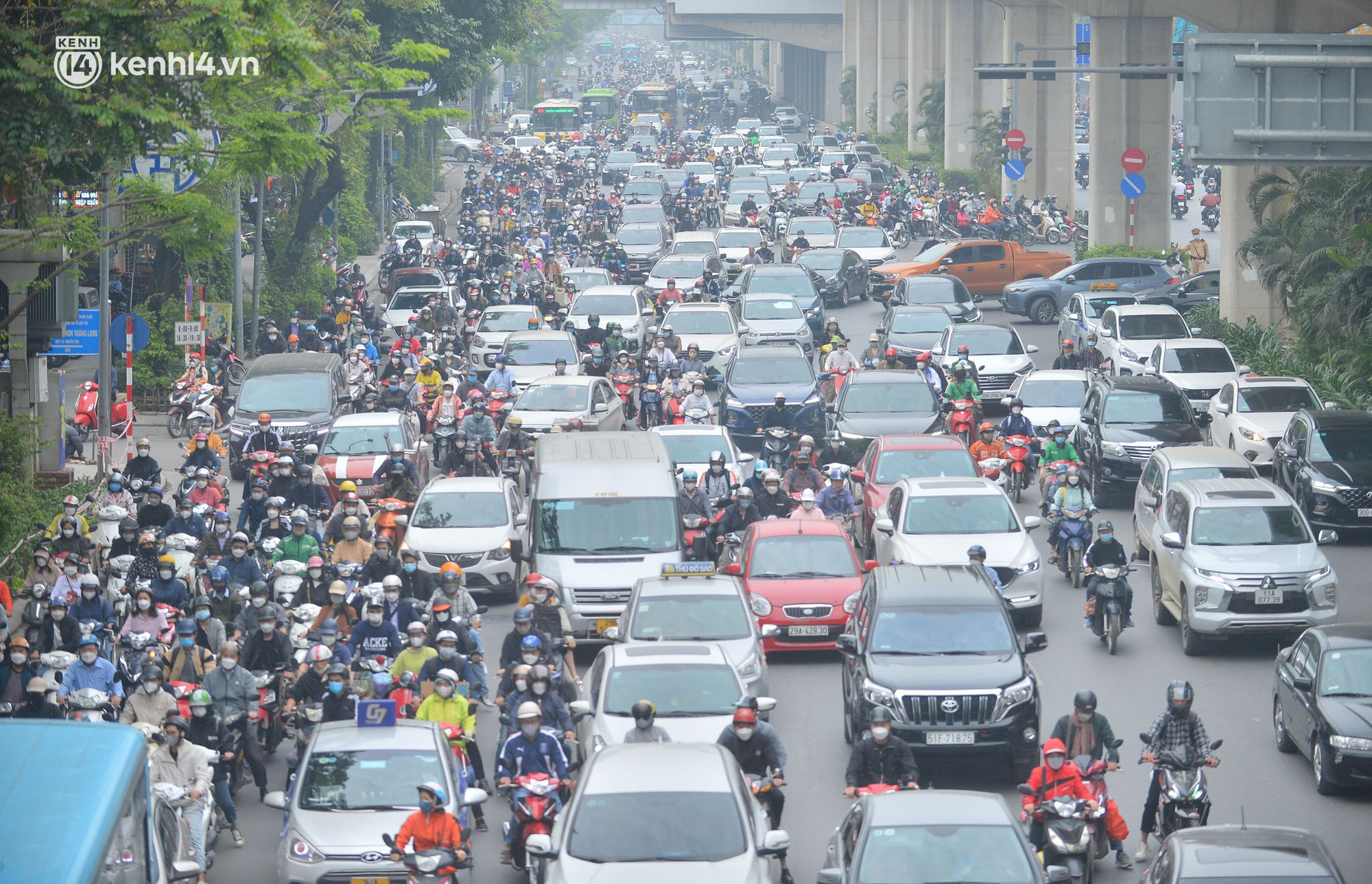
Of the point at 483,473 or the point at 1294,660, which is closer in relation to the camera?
the point at 1294,660

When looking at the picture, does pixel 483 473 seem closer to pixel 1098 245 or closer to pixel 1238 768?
pixel 1238 768

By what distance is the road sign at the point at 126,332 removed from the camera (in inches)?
1219

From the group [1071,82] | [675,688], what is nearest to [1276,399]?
[675,688]

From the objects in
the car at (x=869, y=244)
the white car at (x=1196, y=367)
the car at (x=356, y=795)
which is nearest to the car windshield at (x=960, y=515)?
the car at (x=356, y=795)

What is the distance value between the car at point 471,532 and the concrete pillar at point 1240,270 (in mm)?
22132

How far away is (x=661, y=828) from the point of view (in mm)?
12727

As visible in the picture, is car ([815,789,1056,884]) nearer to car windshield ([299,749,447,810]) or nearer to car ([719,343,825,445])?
car windshield ([299,749,447,810])

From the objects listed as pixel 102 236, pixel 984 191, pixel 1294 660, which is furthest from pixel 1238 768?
pixel 984 191

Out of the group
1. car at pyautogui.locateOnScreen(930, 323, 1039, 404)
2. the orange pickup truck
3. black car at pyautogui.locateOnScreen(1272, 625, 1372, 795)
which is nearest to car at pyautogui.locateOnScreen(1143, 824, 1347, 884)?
black car at pyautogui.locateOnScreen(1272, 625, 1372, 795)

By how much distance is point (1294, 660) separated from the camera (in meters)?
17.9

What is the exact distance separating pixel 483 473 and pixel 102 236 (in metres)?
6.54

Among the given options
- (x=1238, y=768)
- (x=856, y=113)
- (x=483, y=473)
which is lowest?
(x=1238, y=768)

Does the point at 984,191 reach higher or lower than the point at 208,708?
higher

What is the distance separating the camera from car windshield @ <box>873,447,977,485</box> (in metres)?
26.0
